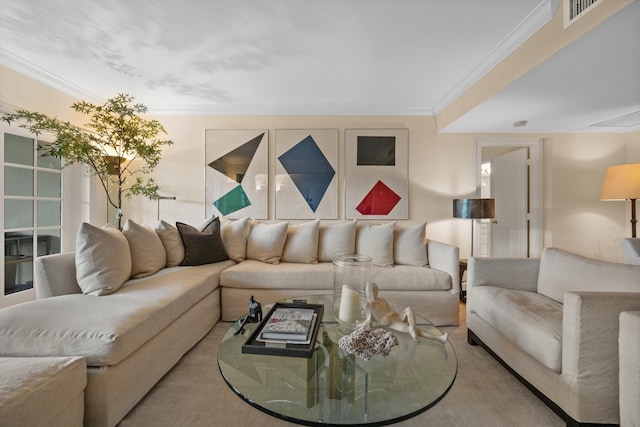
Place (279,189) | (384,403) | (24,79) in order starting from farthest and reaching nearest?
1. (279,189)
2. (24,79)
3. (384,403)

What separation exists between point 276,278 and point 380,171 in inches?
76.0

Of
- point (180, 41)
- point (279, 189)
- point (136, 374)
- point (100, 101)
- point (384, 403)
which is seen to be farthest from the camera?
point (279, 189)

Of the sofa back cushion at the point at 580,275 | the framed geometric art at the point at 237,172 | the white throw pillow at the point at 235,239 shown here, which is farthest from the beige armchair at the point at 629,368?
the framed geometric art at the point at 237,172

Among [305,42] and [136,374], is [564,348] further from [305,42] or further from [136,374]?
[305,42]

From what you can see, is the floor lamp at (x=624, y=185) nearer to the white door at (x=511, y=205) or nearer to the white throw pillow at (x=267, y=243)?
the white door at (x=511, y=205)

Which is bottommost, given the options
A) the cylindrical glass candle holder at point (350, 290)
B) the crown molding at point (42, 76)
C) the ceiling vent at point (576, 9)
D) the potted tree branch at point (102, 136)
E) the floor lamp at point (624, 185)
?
the cylindrical glass candle holder at point (350, 290)

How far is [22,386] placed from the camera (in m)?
1.03

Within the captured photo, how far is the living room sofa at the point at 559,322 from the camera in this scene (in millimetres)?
1293

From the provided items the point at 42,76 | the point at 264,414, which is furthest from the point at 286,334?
the point at 42,76

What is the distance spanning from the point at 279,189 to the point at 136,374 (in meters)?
2.51

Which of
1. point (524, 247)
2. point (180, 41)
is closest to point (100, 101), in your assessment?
point (180, 41)

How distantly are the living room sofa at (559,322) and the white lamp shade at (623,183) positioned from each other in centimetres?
189

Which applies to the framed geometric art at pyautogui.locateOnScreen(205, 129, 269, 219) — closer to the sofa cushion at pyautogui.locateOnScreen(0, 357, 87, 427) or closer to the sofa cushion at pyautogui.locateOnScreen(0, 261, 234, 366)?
the sofa cushion at pyautogui.locateOnScreen(0, 261, 234, 366)

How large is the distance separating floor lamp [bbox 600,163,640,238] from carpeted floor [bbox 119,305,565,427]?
273cm
